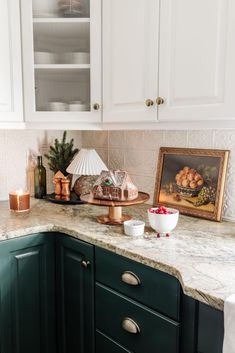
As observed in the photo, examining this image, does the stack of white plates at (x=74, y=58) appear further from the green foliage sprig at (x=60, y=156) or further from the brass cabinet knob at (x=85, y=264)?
the brass cabinet knob at (x=85, y=264)

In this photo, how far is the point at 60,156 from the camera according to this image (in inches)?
86.7

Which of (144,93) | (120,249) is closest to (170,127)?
(144,93)

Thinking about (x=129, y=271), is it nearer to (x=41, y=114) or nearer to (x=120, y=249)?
(x=120, y=249)

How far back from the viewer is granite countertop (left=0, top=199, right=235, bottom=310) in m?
1.03

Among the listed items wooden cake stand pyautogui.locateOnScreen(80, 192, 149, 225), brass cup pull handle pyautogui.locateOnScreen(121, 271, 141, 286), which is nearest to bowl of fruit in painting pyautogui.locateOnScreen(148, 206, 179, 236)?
wooden cake stand pyautogui.locateOnScreen(80, 192, 149, 225)

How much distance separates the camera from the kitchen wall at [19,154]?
212cm

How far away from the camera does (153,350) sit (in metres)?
1.22

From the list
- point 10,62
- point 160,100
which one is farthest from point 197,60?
point 10,62

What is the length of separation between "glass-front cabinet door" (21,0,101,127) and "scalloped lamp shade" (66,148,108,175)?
0.88ft

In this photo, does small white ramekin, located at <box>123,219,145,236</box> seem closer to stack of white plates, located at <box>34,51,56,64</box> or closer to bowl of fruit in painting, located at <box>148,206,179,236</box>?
bowl of fruit in painting, located at <box>148,206,179,236</box>

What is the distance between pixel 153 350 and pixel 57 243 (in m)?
0.66

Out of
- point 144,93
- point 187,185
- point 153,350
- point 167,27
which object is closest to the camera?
point 153,350

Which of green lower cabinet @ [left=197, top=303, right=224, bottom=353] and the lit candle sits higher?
the lit candle

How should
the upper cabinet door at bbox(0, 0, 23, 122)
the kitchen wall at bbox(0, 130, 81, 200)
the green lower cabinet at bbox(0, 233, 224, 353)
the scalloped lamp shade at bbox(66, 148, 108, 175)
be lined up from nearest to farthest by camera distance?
the green lower cabinet at bbox(0, 233, 224, 353) < the upper cabinet door at bbox(0, 0, 23, 122) < the scalloped lamp shade at bbox(66, 148, 108, 175) < the kitchen wall at bbox(0, 130, 81, 200)
